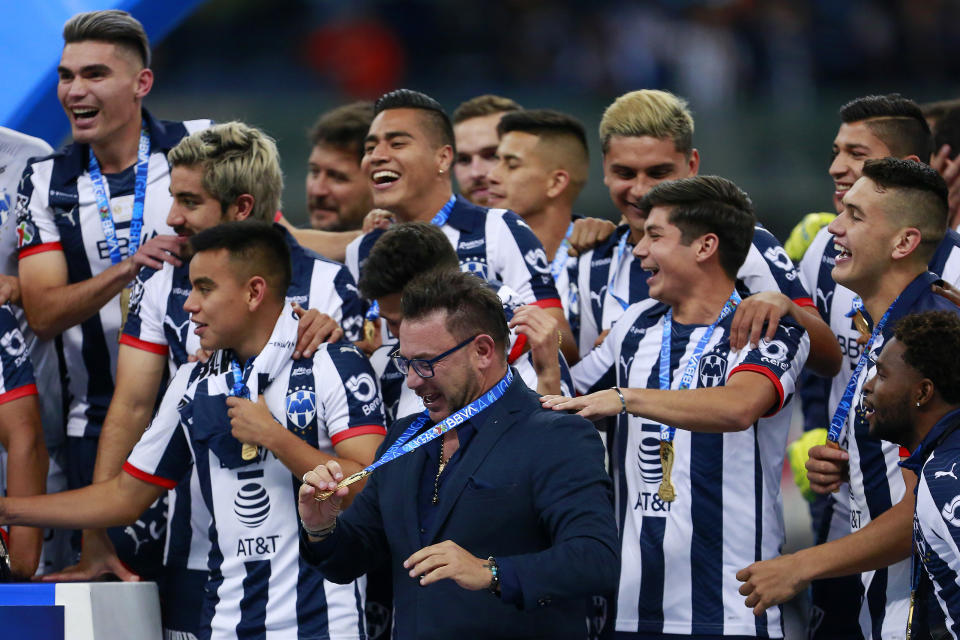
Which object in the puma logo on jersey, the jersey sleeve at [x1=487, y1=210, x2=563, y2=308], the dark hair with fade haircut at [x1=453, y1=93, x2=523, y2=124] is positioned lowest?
the puma logo on jersey

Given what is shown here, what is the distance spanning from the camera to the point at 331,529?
344cm

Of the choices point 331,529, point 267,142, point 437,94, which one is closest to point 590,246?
point 267,142

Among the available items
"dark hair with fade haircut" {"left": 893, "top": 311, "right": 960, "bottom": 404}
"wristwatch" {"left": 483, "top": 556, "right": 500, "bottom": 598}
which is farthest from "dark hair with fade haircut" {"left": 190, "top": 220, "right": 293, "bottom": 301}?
"dark hair with fade haircut" {"left": 893, "top": 311, "right": 960, "bottom": 404}

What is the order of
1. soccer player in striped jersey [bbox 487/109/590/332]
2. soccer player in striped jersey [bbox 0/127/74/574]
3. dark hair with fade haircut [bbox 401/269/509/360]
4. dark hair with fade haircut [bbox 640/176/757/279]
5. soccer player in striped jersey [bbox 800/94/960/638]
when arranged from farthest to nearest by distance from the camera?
soccer player in striped jersey [bbox 487/109/590/332] < soccer player in striped jersey [bbox 0/127/74/574] < soccer player in striped jersey [bbox 800/94/960/638] < dark hair with fade haircut [bbox 640/176/757/279] < dark hair with fade haircut [bbox 401/269/509/360]

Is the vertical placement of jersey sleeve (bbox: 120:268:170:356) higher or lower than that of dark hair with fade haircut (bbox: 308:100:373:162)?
lower

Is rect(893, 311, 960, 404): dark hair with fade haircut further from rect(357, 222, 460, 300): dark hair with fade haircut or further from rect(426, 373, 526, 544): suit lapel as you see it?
rect(357, 222, 460, 300): dark hair with fade haircut

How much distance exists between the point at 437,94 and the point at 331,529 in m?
10.5

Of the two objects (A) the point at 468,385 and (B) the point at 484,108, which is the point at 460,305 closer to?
(A) the point at 468,385

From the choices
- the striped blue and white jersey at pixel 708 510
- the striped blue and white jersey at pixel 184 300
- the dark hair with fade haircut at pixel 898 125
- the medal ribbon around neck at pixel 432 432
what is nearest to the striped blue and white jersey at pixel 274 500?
the striped blue and white jersey at pixel 184 300

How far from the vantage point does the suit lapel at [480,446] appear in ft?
11.0

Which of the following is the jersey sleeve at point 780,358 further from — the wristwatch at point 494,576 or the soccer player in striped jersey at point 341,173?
the soccer player in striped jersey at point 341,173

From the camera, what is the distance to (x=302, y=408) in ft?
13.7

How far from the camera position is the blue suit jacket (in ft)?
10.5

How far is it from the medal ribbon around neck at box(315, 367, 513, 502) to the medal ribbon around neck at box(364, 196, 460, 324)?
122 centimetres
